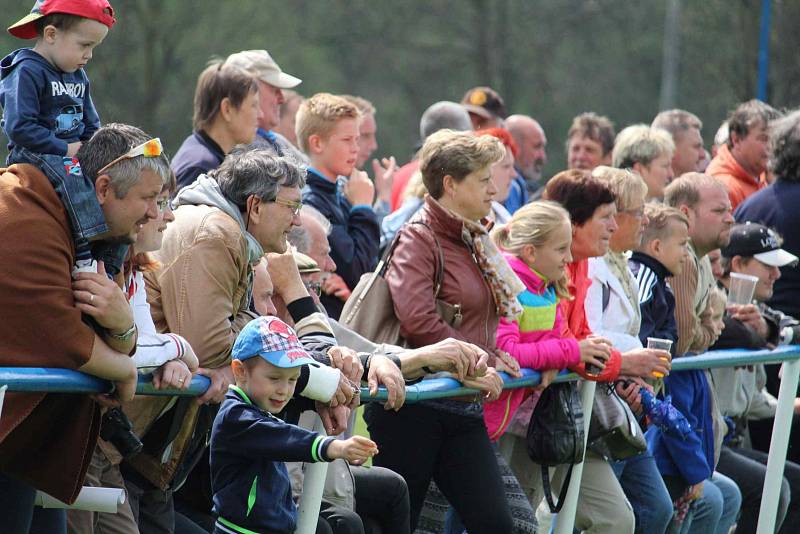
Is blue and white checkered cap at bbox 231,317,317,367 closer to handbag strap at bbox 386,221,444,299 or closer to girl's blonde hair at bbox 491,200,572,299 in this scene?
handbag strap at bbox 386,221,444,299

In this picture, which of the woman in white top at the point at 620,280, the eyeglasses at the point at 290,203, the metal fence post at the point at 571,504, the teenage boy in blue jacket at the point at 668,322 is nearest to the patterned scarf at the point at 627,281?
the woman in white top at the point at 620,280

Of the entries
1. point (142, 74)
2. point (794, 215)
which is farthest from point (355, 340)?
point (142, 74)

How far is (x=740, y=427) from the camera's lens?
6.65m

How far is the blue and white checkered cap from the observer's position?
11.7 ft

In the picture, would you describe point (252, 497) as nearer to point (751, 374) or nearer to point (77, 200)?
point (77, 200)

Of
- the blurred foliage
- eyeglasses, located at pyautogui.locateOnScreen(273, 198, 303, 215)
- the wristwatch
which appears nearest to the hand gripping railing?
the wristwatch

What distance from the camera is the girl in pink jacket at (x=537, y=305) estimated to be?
4.97 metres

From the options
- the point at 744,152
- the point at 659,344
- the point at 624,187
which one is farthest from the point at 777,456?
the point at 744,152

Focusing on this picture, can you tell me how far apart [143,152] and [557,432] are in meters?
2.18

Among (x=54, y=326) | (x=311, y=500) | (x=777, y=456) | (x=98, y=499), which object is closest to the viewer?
(x=54, y=326)

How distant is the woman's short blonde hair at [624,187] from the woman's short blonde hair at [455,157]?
81 cm

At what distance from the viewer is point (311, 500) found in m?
3.74

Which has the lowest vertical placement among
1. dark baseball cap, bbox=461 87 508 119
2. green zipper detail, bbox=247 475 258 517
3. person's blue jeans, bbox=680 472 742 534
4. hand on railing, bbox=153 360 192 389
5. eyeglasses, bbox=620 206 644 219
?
person's blue jeans, bbox=680 472 742 534

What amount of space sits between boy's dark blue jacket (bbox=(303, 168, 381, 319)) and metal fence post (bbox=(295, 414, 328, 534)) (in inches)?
101
